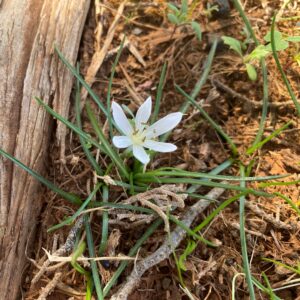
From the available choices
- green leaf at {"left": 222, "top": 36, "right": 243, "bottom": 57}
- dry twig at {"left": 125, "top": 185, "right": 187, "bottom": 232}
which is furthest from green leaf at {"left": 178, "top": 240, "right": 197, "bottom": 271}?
green leaf at {"left": 222, "top": 36, "right": 243, "bottom": 57}

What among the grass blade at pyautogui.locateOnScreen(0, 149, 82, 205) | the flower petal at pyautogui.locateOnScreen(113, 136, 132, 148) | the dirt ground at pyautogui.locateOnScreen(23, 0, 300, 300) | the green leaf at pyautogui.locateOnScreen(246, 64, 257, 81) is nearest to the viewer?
the flower petal at pyautogui.locateOnScreen(113, 136, 132, 148)

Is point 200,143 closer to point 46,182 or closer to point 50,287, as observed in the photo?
point 46,182

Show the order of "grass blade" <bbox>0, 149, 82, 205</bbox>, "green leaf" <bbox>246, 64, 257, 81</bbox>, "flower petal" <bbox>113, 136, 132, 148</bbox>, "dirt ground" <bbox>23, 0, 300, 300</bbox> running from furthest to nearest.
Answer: "green leaf" <bbox>246, 64, 257, 81</bbox>, "dirt ground" <bbox>23, 0, 300, 300</bbox>, "grass blade" <bbox>0, 149, 82, 205</bbox>, "flower petal" <bbox>113, 136, 132, 148</bbox>

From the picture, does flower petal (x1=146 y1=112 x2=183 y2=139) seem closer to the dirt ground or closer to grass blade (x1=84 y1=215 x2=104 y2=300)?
the dirt ground

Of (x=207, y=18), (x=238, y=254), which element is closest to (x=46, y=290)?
(x=238, y=254)

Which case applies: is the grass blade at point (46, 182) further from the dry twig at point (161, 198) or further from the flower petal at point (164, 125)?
the flower petal at point (164, 125)

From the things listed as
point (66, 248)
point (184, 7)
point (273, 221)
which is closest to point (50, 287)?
point (66, 248)
